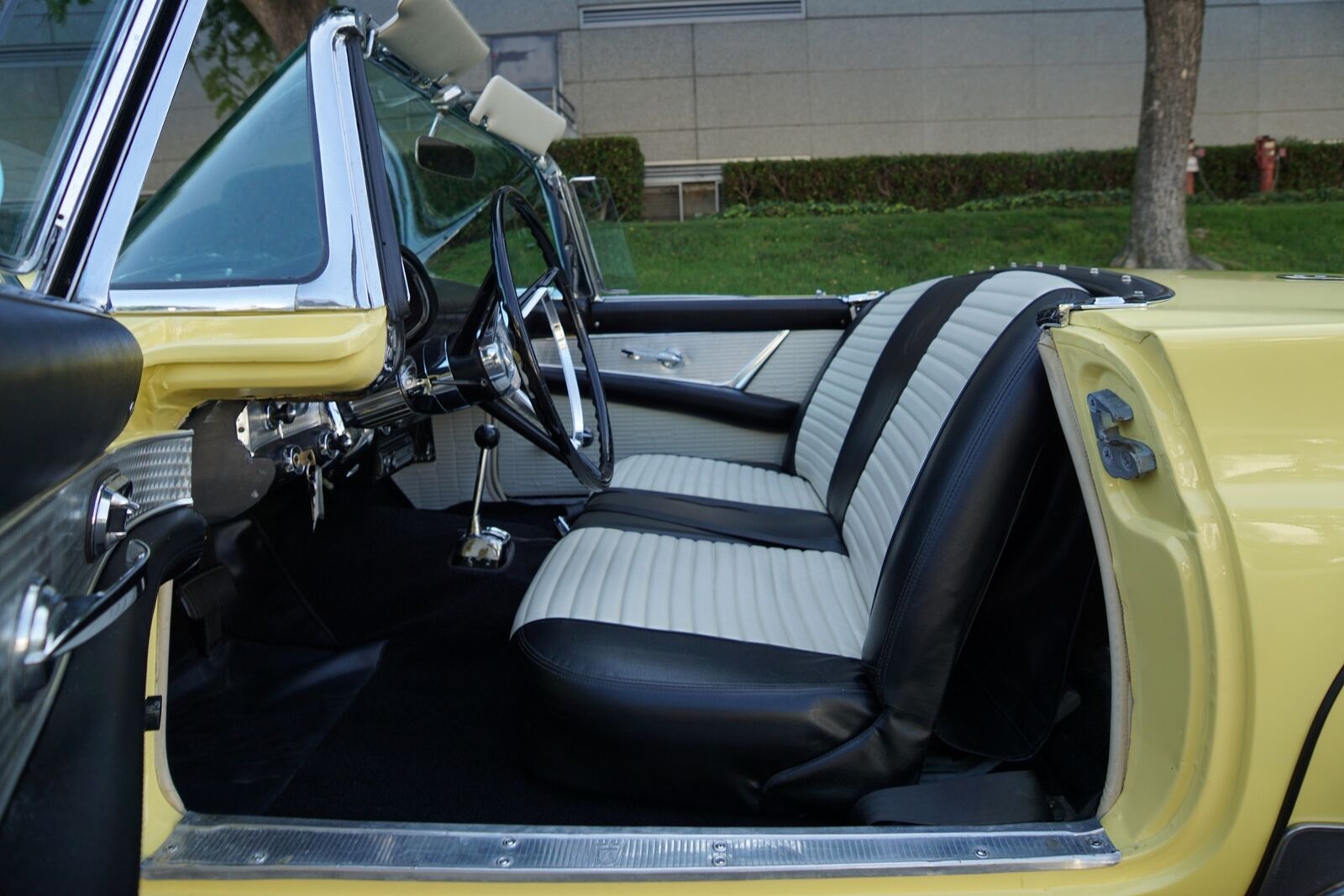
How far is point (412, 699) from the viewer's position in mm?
2045

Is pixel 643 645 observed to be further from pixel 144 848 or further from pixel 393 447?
pixel 393 447

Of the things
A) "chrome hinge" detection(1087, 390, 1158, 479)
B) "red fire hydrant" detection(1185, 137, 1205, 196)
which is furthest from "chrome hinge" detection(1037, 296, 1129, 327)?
"red fire hydrant" detection(1185, 137, 1205, 196)

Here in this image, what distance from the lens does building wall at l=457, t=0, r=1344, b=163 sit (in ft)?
35.7

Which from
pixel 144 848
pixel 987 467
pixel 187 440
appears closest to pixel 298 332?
pixel 187 440

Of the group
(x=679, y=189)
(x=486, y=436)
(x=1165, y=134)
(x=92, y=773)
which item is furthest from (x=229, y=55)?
(x=679, y=189)

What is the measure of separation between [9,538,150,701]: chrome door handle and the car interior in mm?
549

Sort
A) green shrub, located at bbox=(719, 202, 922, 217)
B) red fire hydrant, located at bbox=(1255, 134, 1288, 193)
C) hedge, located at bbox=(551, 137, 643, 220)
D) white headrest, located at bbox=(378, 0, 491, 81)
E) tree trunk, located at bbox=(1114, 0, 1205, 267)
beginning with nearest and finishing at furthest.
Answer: white headrest, located at bbox=(378, 0, 491, 81), tree trunk, located at bbox=(1114, 0, 1205, 267), green shrub, located at bbox=(719, 202, 922, 217), hedge, located at bbox=(551, 137, 643, 220), red fire hydrant, located at bbox=(1255, 134, 1288, 193)

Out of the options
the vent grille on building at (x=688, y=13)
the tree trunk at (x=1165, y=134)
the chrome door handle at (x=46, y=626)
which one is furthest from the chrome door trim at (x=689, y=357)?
the vent grille on building at (x=688, y=13)

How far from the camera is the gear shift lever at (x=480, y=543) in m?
2.29

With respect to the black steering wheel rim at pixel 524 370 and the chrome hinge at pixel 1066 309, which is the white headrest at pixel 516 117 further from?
the chrome hinge at pixel 1066 309

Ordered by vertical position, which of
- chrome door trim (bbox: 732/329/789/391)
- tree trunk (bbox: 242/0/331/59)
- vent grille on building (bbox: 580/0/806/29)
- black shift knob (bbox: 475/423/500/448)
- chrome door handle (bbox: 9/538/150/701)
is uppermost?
vent grille on building (bbox: 580/0/806/29)

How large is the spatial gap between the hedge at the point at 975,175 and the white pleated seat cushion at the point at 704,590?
336 inches

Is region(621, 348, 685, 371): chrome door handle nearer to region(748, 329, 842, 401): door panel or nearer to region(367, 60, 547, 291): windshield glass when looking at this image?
region(748, 329, 842, 401): door panel

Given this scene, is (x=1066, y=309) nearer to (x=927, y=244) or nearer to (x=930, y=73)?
(x=927, y=244)
